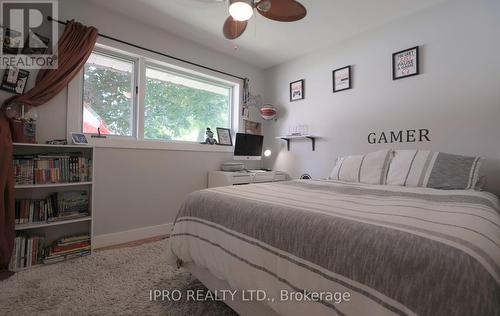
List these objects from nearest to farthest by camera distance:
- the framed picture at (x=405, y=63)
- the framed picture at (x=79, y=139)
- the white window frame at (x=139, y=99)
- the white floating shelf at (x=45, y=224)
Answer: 1. the white floating shelf at (x=45, y=224)
2. the framed picture at (x=79, y=139)
3. the white window frame at (x=139, y=99)
4. the framed picture at (x=405, y=63)

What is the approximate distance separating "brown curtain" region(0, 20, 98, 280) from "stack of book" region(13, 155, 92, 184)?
0.37ft

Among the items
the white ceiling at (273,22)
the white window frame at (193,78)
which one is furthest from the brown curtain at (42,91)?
the white window frame at (193,78)

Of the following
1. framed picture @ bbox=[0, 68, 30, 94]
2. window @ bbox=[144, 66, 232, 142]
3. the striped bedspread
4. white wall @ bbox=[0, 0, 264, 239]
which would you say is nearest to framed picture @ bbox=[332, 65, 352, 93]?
window @ bbox=[144, 66, 232, 142]

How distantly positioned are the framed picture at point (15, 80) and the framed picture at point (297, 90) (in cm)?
298

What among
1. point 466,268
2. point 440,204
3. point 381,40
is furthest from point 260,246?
point 381,40

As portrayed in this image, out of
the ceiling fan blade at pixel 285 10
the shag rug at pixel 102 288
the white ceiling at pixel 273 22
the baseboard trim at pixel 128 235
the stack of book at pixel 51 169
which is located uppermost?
the white ceiling at pixel 273 22

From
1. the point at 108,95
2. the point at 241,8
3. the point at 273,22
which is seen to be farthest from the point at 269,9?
the point at 108,95

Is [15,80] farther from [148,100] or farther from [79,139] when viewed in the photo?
[148,100]

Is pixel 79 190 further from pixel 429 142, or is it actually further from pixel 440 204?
pixel 429 142

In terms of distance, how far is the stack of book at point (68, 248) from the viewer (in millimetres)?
1916

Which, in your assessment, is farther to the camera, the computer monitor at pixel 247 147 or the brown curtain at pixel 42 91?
the computer monitor at pixel 247 147

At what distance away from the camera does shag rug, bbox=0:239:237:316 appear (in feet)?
4.39

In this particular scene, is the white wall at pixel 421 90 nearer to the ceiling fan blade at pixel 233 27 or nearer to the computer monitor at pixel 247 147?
the computer monitor at pixel 247 147

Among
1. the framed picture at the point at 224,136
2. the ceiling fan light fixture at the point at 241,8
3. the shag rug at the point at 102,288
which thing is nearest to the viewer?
the shag rug at the point at 102,288
